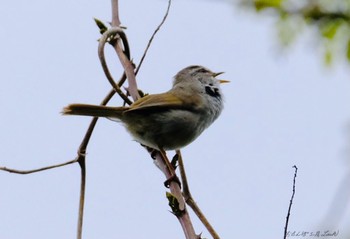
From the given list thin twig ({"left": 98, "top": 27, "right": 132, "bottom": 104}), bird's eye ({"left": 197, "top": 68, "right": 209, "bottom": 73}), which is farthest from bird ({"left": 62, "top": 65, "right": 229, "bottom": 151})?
thin twig ({"left": 98, "top": 27, "right": 132, "bottom": 104})

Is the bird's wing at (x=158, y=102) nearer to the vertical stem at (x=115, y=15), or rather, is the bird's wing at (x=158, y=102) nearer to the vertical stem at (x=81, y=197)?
the vertical stem at (x=115, y=15)

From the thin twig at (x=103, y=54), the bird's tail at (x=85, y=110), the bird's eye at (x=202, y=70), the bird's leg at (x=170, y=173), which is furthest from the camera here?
the bird's eye at (x=202, y=70)

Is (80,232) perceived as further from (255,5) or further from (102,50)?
(255,5)

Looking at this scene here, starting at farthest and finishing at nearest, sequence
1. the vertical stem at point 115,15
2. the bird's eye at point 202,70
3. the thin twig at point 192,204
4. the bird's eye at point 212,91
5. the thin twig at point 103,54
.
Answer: the bird's eye at point 202,70 < the bird's eye at point 212,91 < the vertical stem at point 115,15 < the thin twig at point 103,54 < the thin twig at point 192,204

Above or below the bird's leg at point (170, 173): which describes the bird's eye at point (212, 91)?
above

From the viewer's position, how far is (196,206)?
2.94 metres

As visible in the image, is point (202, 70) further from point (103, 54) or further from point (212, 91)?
point (103, 54)

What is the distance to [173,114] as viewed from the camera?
4.91 metres

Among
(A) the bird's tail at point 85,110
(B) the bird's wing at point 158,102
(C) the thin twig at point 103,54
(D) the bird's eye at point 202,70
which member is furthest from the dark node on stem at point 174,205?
(D) the bird's eye at point 202,70

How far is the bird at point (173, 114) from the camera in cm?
454

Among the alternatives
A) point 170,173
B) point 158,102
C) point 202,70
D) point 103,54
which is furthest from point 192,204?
point 202,70

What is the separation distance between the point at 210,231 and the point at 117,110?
6.41ft

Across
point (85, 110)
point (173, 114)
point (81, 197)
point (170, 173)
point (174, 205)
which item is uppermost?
point (173, 114)

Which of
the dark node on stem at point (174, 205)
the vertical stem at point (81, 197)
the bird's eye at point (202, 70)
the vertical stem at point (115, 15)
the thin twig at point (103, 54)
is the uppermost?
the bird's eye at point (202, 70)
